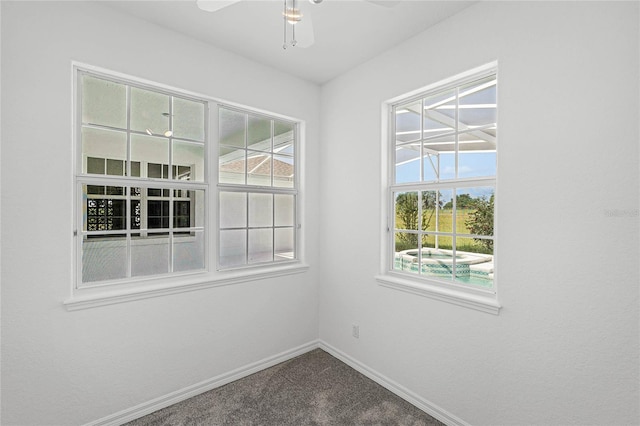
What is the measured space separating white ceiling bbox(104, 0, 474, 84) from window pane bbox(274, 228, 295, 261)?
1.64m

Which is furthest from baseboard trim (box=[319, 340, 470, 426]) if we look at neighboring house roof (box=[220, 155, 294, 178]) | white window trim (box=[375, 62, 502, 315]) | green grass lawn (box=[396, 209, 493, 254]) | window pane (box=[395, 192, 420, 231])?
neighboring house roof (box=[220, 155, 294, 178])

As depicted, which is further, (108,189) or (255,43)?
(255,43)

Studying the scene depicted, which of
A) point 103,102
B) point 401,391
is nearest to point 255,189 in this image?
point 103,102

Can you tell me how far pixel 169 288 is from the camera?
7.50ft

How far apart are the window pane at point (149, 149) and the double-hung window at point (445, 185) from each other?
6.26ft

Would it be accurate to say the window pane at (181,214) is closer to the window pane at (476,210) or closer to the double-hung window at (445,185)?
the double-hung window at (445,185)

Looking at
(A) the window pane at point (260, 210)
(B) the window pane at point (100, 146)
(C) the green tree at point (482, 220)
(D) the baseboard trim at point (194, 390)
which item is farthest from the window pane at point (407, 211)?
(B) the window pane at point (100, 146)

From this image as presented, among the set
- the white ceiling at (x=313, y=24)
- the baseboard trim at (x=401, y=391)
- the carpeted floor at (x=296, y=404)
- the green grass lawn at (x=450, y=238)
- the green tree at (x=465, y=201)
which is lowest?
the carpeted floor at (x=296, y=404)

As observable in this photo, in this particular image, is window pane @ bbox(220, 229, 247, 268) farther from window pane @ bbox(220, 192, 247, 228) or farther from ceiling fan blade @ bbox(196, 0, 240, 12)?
ceiling fan blade @ bbox(196, 0, 240, 12)

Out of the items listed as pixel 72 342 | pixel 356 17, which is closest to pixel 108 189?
pixel 72 342

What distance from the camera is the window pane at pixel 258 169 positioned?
2.83 m

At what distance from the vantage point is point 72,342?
1921 millimetres

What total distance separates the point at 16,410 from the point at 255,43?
116 inches

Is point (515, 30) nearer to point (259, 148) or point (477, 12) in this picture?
point (477, 12)
